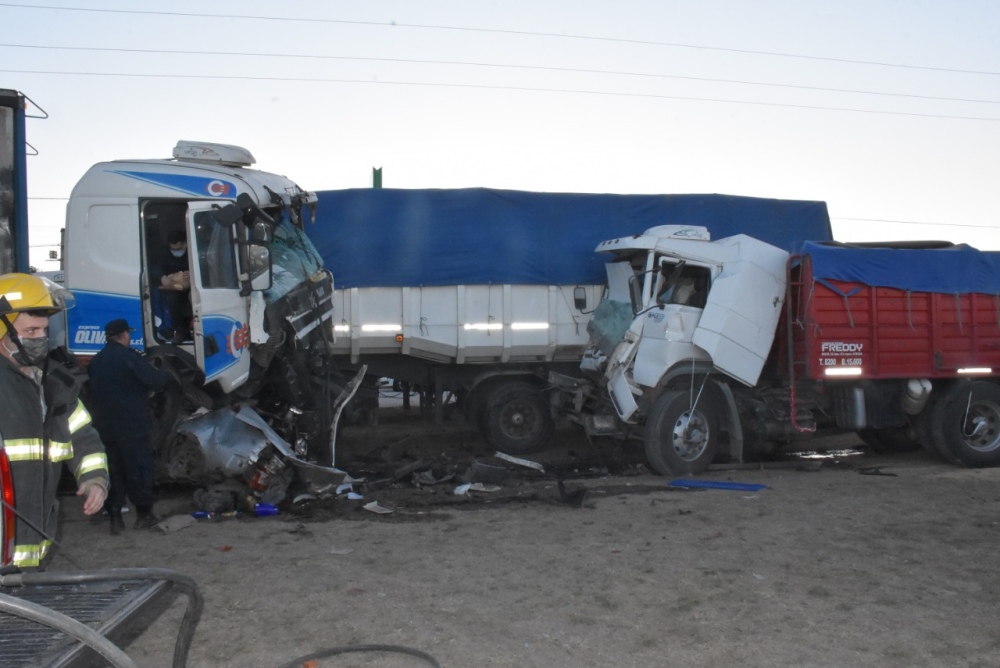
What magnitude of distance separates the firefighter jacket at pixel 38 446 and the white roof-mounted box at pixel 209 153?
17.2 feet

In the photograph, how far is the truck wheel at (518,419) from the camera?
1062 centimetres

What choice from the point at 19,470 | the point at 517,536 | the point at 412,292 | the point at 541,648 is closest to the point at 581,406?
the point at 412,292

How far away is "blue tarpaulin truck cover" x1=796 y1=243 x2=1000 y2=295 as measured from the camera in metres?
9.31

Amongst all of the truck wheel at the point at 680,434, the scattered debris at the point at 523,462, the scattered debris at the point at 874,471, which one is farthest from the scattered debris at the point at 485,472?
the scattered debris at the point at 874,471

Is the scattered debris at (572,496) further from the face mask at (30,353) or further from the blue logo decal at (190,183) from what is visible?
the face mask at (30,353)

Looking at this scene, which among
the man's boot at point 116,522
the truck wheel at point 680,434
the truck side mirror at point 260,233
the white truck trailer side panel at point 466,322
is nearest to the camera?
the man's boot at point 116,522

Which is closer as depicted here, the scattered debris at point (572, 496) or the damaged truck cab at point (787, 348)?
the scattered debris at point (572, 496)

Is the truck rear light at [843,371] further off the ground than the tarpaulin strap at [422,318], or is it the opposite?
the tarpaulin strap at [422,318]

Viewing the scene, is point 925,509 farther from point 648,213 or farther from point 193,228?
point 193,228

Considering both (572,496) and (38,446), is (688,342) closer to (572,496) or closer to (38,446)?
(572,496)

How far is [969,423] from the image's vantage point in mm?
9961

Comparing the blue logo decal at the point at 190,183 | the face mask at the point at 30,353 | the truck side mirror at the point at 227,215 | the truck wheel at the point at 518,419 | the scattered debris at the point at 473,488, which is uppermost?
the blue logo decal at the point at 190,183

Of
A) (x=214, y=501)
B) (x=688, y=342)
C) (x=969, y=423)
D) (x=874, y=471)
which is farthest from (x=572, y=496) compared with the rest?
(x=969, y=423)

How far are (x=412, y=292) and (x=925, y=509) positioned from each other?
19.5 feet
